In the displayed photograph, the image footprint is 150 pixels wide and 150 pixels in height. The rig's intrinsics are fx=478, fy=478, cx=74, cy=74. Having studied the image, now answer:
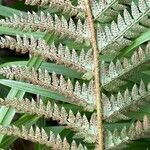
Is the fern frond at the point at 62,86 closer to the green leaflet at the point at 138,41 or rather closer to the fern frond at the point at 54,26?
the fern frond at the point at 54,26


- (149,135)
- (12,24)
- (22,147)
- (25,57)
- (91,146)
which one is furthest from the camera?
(25,57)

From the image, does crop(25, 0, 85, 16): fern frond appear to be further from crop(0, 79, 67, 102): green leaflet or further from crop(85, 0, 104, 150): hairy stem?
crop(0, 79, 67, 102): green leaflet

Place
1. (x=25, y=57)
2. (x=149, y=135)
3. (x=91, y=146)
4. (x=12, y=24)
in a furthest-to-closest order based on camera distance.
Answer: (x=25, y=57)
(x=91, y=146)
(x=12, y=24)
(x=149, y=135)

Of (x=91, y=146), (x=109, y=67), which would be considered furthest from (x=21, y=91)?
(x=109, y=67)

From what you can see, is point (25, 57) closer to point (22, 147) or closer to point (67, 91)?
point (22, 147)

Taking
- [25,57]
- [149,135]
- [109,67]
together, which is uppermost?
[25,57]

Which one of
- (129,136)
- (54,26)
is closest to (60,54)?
(54,26)

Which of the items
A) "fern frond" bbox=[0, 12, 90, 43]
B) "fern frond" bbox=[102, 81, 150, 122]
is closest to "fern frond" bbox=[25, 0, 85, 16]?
"fern frond" bbox=[0, 12, 90, 43]

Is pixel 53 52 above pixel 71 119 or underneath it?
above
